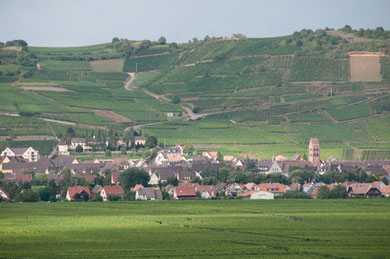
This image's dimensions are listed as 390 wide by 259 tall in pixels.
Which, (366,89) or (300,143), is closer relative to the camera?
(300,143)

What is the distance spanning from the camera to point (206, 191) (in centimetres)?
9538

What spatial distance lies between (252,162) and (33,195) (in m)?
50.5

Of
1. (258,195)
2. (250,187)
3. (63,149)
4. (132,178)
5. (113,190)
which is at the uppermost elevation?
(132,178)

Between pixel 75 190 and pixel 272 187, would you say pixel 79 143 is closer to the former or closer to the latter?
pixel 272 187

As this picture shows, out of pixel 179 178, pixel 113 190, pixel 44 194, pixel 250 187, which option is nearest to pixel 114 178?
pixel 179 178

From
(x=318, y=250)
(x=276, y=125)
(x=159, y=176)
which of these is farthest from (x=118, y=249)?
(x=276, y=125)

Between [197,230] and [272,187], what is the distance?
41484 mm

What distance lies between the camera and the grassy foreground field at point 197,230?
156 ft

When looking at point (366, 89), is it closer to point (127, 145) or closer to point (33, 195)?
point (127, 145)

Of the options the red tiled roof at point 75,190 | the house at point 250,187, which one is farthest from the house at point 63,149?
the red tiled roof at point 75,190

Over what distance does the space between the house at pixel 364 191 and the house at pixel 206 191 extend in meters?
14.3

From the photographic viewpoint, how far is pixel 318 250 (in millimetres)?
47906

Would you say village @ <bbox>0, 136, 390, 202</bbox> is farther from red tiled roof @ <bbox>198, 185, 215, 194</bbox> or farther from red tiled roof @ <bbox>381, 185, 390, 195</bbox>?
red tiled roof @ <bbox>381, 185, 390, 195</bbox>

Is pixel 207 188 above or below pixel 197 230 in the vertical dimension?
below
